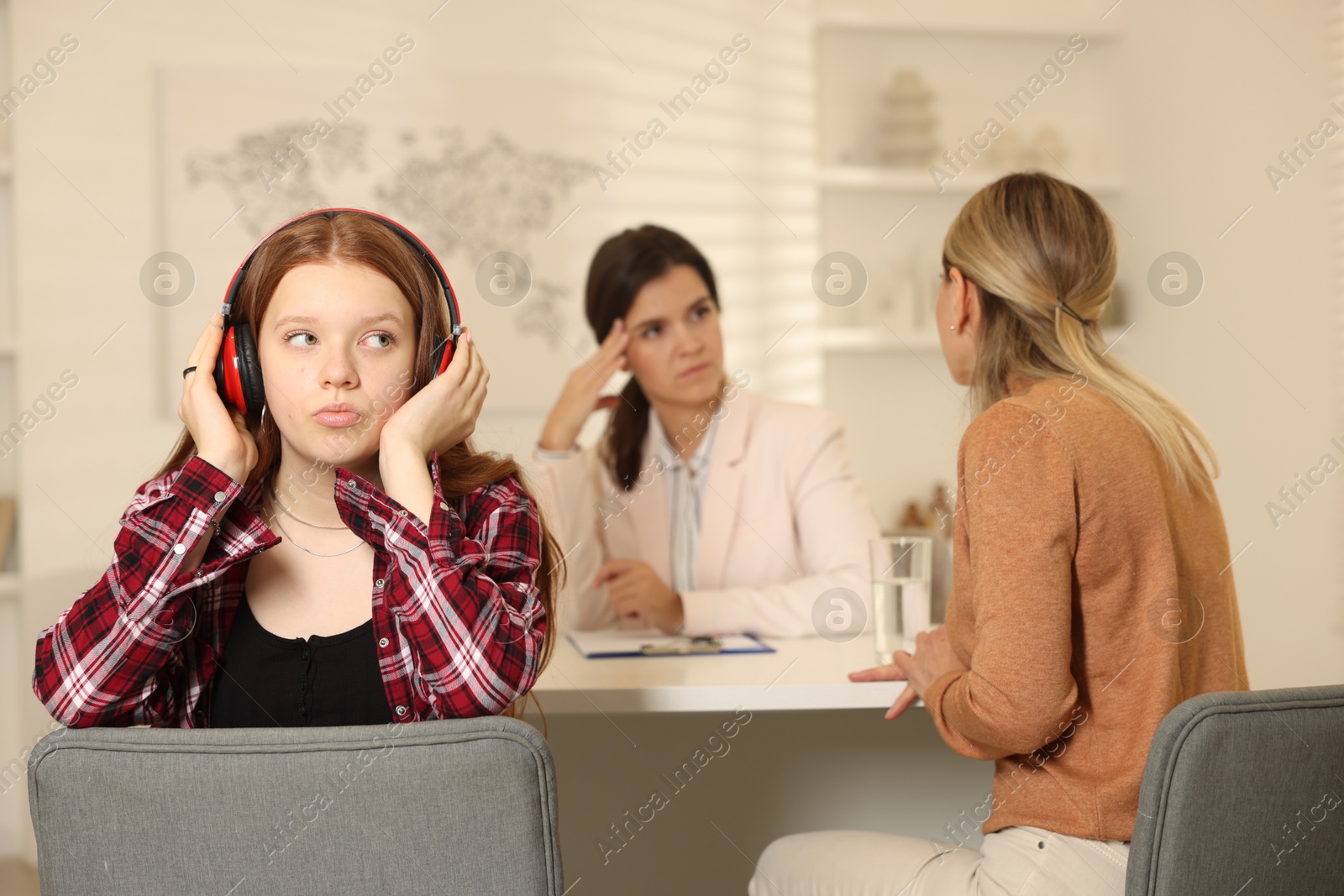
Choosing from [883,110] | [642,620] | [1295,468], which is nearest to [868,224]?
[883,110]

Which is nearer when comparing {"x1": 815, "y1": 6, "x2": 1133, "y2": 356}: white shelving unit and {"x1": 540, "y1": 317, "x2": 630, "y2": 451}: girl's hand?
{"x1": 540, "y1": 317, "x2": 630, "y2": 451}: girl's hand

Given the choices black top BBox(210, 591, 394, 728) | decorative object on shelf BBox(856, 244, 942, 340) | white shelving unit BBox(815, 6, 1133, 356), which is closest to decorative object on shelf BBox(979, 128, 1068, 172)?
white shelving unit BBox(815, 6, 1133, 356)

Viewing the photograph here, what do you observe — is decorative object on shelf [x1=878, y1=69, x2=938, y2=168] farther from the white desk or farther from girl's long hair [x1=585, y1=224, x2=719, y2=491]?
the white desk

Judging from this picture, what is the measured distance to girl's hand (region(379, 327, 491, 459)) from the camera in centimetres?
118

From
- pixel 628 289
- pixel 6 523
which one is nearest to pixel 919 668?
pixel 628 289

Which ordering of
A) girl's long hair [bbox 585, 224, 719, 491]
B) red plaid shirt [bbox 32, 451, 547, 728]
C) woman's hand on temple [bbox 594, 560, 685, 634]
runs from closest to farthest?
red plaid shirt [bbox 32, 451, 547, 728] → woman's hand on temple [bbox 594, 560, 685, 634] → girl's long hair [bbox 585, 224, 719, 491]

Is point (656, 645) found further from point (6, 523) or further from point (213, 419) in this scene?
point (6, 523)

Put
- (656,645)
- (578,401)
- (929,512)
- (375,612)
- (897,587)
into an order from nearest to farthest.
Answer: (375,612) → (897,587) → (656,645) → (578,401) → (929,512)

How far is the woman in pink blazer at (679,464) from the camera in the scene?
2.48 metres

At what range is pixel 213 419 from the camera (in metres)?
1.18

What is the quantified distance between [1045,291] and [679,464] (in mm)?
1428

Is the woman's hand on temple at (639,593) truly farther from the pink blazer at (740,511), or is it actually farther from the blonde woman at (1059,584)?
the blonde woman at (1059,584)

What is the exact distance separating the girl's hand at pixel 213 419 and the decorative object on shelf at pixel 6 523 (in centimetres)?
259

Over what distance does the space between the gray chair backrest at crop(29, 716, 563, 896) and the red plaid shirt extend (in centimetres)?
24
